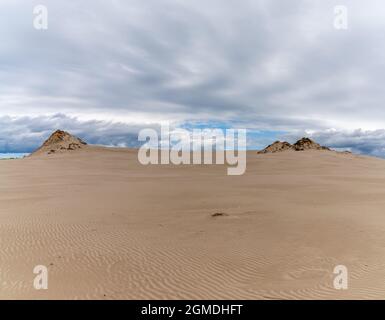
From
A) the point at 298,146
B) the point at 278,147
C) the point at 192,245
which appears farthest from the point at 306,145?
the point at 192,245

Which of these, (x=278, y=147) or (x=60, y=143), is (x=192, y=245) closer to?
(x=60, y=143)

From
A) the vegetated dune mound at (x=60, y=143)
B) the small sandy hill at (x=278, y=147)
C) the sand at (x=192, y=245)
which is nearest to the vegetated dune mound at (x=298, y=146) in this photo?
the small sandy hill at (x=278, y=147)

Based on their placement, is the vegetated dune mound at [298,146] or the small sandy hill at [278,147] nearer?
the vegetated dune mound at [298,146]

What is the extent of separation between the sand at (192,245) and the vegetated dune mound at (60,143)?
3305 centimetres

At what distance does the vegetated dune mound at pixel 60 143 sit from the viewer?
47.2m

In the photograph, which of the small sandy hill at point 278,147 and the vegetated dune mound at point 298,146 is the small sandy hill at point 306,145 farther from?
the small sandy hill at point 278,147

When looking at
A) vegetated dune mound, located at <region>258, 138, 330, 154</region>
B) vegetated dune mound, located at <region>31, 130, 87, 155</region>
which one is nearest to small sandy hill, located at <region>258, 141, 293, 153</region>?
vegetated dune mound, located at <region>258, 138, 330, 154</region>

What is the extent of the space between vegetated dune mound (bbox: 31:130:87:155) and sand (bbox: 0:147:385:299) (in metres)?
33.1

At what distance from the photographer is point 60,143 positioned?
164 ft

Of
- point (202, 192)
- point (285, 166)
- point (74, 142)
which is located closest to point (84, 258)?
point (202, 192)

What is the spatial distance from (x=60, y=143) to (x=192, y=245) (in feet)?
151

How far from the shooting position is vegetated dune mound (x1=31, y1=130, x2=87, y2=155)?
47.2m

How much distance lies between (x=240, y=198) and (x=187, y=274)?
9.05 meters

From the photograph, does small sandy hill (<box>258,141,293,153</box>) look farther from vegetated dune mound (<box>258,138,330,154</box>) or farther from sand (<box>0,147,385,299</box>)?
sand (<box>0,147,385,299</box>)
